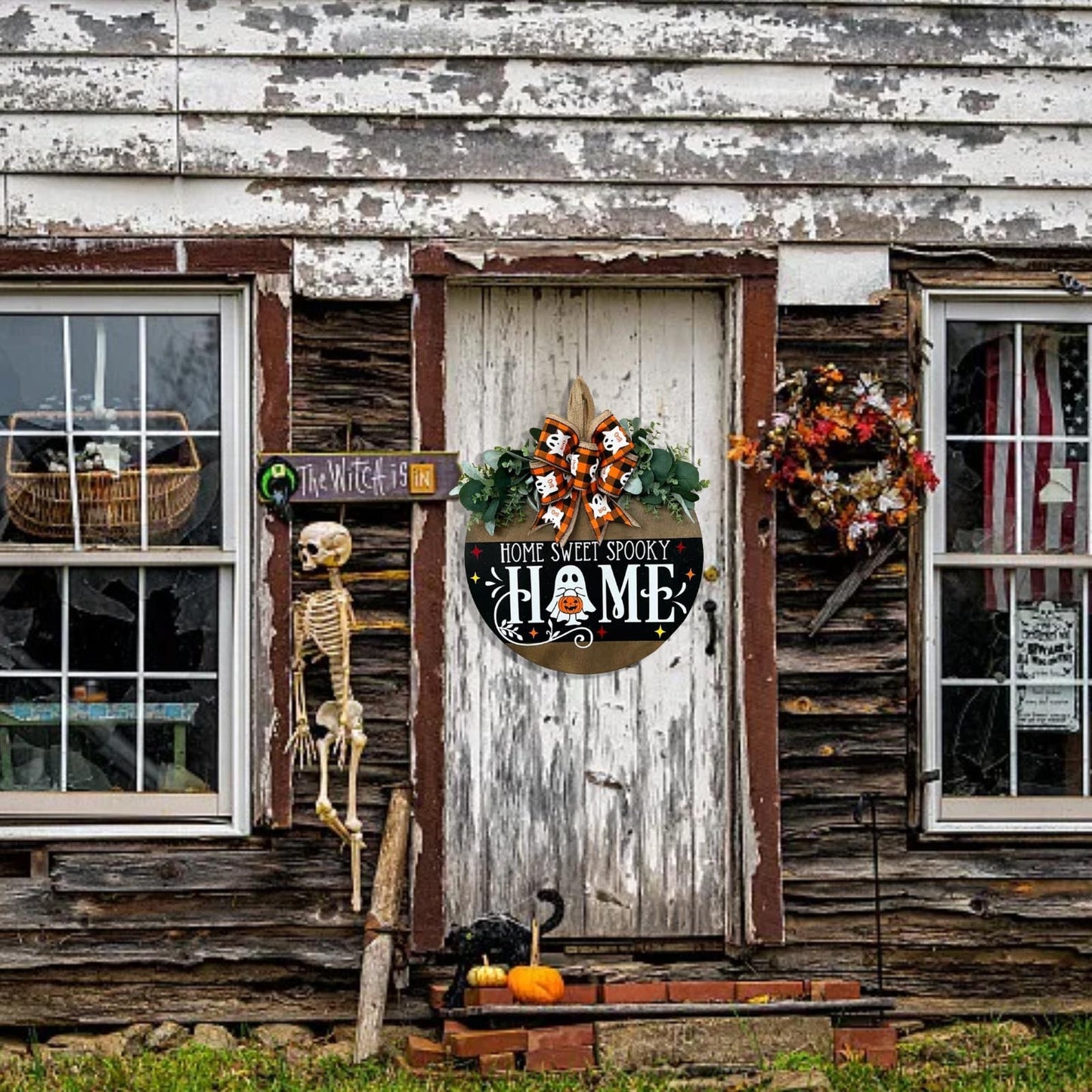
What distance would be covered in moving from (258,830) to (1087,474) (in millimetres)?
3216

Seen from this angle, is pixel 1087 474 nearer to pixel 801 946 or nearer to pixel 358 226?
pixel 801 946

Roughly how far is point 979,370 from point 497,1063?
298 centimetres

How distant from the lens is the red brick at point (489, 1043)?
7.01 meters

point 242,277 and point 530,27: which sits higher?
point 530,27

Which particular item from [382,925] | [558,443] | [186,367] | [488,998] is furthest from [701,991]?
[186,367]

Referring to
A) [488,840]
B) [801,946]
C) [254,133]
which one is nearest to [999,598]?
[801,946]

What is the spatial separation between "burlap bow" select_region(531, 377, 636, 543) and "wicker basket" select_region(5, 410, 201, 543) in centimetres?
122

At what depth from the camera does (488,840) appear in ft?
25.4

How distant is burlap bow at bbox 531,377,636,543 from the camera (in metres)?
7.71

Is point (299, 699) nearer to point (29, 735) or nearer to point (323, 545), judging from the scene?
point (323, 545)

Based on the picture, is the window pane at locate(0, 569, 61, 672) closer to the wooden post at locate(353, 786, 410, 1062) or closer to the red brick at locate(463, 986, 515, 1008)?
the wooden post at locate(353, 786, 410, 1062)

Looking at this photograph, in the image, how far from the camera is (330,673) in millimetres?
7555

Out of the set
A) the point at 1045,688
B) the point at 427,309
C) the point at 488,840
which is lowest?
the point at 488,840

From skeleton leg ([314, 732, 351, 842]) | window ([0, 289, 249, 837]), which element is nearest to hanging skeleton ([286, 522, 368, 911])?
skeleton leg ([314, 732, 351, 842])
